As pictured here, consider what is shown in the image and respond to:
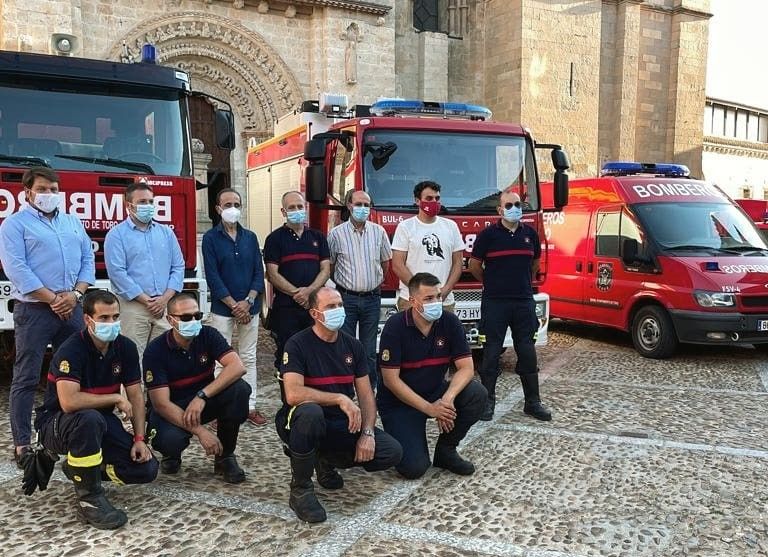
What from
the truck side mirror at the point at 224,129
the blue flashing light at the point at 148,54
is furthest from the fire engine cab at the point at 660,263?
the blue flashing light at the point at 148,54

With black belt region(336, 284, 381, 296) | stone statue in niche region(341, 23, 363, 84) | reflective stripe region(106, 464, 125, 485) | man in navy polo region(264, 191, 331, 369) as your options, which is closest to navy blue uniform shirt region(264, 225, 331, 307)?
man in navy polo region(264, 191, 331, 369)

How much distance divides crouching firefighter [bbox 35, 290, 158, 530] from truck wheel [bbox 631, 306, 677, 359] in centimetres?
613

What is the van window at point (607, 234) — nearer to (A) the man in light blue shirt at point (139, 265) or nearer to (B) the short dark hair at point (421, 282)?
(B) the short dark hair at point (421, 282)

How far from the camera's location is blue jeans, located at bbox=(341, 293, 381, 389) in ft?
18.5

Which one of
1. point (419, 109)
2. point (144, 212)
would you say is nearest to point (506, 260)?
point (419, 109)

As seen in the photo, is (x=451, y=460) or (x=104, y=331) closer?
(x=104, y=331)

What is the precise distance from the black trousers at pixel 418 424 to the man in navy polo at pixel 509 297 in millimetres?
1223

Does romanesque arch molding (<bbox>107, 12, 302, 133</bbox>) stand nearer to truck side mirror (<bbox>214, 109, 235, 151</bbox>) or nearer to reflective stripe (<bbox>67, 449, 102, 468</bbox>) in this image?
truck side mirror (<bbox>214, 109, 235, 151</bbox>)

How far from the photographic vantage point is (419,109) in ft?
23.2

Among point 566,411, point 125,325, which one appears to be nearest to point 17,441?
point 125,325

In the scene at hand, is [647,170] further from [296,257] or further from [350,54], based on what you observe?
[350,54]

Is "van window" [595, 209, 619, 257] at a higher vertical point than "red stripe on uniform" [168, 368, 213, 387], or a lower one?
higher

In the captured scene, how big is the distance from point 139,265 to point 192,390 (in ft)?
4.04

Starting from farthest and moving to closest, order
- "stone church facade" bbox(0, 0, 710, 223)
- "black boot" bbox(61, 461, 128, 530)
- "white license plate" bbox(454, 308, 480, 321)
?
1. "stone church facade" bbox(0, 0, 710, 223)
2. "white license plate" bbox(454, 308, 480, 321)
3. "black boot" bbox(61, 461, 128, 530)
